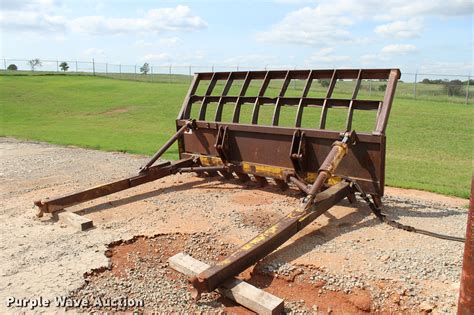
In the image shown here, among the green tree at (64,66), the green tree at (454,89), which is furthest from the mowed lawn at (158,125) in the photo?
the green tree at (64,66)

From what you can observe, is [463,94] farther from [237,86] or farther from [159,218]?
[159,218]

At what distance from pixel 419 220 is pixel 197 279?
141 inches

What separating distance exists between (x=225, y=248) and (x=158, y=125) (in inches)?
567

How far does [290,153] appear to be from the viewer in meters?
6.47

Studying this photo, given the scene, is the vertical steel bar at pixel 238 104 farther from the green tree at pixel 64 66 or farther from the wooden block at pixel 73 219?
the green tree at pixel 64 66

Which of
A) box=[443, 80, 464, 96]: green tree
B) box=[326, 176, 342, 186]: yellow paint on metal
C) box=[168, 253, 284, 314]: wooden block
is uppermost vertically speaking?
box=[443, 80, 464, 96]: green tree

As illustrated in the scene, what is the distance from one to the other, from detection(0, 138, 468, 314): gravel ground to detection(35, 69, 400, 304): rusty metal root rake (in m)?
0.31

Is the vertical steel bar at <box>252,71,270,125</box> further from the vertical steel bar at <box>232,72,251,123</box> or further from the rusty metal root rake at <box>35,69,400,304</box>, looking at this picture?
the vertical steel bar at <box>232,72,251,123</box>

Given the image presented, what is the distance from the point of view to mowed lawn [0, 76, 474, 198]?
10609 millimetres

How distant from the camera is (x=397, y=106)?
2134 centimetres


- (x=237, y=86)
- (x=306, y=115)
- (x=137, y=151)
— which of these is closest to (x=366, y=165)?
(x=137, y=151)

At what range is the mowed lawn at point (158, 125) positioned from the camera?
10.6m

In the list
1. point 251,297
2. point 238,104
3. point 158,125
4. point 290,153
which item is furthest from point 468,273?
point 158,125

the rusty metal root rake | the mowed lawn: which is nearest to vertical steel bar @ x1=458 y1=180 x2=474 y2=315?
the rusty metal root rake
